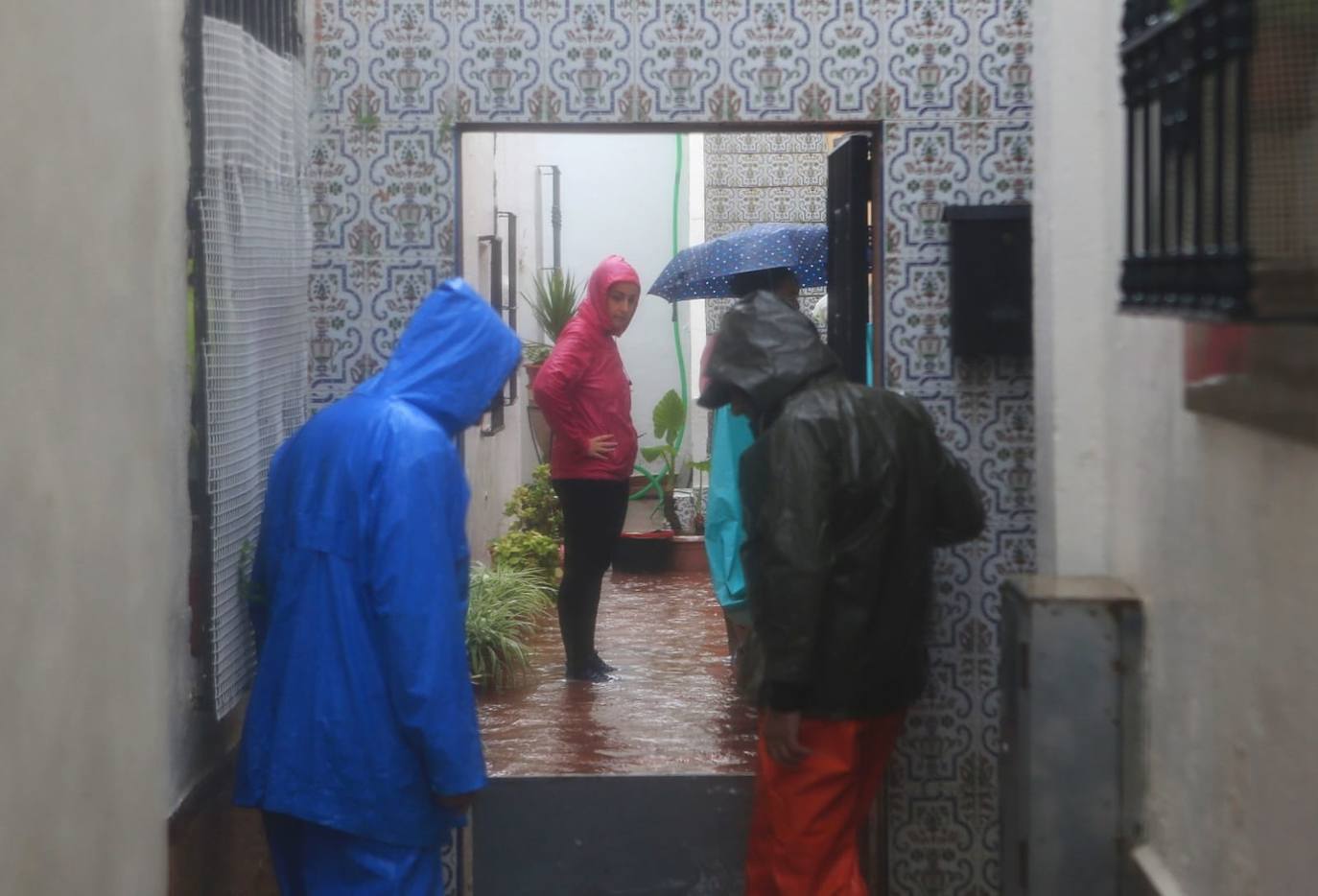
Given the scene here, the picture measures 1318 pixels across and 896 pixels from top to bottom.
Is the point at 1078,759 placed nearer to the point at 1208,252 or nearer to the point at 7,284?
the point at 1208,252

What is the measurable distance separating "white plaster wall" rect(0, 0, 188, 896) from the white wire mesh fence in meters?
0.18

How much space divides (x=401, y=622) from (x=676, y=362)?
1043cm

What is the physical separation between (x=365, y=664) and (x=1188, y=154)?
209 cm

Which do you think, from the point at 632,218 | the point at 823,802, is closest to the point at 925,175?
the point at 823,802

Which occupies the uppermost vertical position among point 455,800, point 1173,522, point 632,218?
point 632,218

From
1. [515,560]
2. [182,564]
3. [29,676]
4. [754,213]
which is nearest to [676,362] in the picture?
[754,213]

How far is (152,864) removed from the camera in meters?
3.42

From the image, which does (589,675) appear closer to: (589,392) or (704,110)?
(589,392)

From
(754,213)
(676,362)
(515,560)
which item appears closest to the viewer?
(515,560)

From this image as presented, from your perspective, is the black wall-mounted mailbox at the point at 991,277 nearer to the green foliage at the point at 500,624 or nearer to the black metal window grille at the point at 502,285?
the green foliage at the point at 500,624

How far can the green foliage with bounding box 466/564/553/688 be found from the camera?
677 centimetres

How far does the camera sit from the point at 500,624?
6961 millimetres

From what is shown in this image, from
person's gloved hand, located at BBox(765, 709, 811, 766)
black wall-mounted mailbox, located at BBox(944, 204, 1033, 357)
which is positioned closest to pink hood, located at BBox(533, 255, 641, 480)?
black wall-mounted mailbox, located at BBox(944, 204, 1033, 357)

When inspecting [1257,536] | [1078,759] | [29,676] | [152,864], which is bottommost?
[152,864]
